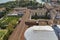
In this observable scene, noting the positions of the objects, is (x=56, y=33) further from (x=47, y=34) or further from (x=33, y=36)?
(x=33, y=36)

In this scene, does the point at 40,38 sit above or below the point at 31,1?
above

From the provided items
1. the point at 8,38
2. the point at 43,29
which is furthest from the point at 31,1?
the point at 43,29

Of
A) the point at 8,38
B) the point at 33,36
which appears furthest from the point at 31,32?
the point at 8,38

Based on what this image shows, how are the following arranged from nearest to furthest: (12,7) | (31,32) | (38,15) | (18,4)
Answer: (31,32), (38,15), (12,7), (18,4)

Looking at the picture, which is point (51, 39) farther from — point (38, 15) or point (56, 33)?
point (38, 15)

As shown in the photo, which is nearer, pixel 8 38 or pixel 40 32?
pixel 40 32

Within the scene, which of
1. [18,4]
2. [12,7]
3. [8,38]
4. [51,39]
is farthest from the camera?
[18,4]

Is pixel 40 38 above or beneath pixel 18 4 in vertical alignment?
above

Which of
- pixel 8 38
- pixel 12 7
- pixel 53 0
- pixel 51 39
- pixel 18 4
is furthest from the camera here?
pixel 53 0

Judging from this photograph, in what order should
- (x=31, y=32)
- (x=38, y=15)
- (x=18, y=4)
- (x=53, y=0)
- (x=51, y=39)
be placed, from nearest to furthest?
(x=51, y=39)
(x=31, y=32)
(x=38, y=15)
(x=18, y=4)
(x=53, y=0)
